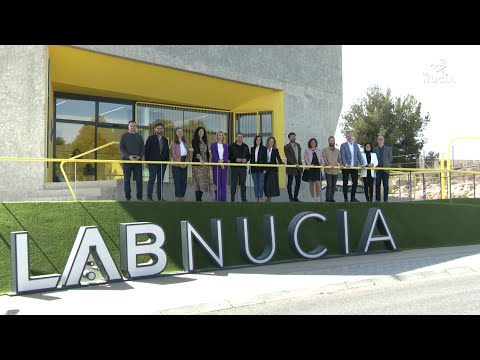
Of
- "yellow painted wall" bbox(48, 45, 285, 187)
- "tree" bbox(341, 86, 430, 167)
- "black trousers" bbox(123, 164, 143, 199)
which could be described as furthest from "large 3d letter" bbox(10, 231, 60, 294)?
"tree" bbox(341, 86, 430, 167)

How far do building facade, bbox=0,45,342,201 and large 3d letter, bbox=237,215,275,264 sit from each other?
2.13 metres

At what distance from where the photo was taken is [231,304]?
733 cm

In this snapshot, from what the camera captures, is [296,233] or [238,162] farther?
[238,162]

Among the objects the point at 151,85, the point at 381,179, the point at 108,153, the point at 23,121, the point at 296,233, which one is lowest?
the point at 296,233

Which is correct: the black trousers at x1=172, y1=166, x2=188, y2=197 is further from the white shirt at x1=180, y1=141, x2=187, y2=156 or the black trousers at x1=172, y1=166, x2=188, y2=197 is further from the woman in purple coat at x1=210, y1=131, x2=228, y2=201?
the woman in purple coat at x1=210, y1=131, x2=228, y2=201

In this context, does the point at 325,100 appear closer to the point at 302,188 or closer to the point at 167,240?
the point at 302,188

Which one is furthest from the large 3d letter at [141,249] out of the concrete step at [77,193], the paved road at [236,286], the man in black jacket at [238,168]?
the man in black jacket at [238,168]

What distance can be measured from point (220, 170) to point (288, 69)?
23.8 feet

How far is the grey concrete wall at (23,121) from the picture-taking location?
12.0 meters

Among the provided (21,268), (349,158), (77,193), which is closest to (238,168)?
(349,158)

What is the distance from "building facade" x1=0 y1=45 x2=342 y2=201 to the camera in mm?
12094

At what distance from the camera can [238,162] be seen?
39.0 ft

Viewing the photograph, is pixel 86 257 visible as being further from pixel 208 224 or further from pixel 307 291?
Result: pixel 307 291

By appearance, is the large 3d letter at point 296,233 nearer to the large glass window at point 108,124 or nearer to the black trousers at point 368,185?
the black trousers at point 368,185
